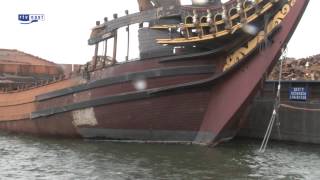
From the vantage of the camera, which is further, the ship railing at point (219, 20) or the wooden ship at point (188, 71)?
the wooden ship at point (188, 71)

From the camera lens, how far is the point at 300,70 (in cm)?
2331

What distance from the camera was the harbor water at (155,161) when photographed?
11.9 meters

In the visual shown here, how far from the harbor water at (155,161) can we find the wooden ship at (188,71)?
2.22 feet

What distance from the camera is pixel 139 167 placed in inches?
498

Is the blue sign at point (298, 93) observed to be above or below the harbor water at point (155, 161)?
above

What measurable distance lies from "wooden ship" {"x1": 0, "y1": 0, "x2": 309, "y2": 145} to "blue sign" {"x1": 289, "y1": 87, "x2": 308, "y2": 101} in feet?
9.32

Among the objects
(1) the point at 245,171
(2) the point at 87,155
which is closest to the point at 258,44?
(1) the point at 245,171

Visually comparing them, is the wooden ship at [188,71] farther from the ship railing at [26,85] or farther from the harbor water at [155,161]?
the ship railing at [26,85]

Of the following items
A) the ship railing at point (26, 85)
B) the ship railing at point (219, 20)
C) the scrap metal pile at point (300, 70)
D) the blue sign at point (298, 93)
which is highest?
the ship railing at point (219, 20)

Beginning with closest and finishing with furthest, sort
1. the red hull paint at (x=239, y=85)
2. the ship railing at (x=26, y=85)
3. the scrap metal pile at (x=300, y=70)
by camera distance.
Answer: the red hull paint at (x=239, y=85)
the ship railing at (x=26, y=85)
the scrap metal pile at (x=300, y=70)

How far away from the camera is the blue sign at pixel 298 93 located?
18.3 metres

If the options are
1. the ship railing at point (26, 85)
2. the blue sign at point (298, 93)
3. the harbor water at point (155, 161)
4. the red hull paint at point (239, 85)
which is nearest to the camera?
the harbor water at point (155, 161)

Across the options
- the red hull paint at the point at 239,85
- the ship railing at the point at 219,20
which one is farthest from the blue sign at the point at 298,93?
the ship railing at the point at 219,20

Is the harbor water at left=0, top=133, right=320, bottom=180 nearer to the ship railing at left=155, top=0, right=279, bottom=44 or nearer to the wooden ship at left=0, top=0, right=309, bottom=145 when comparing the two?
the wooden ship at left=0, top=0, right=309, bottom=145
